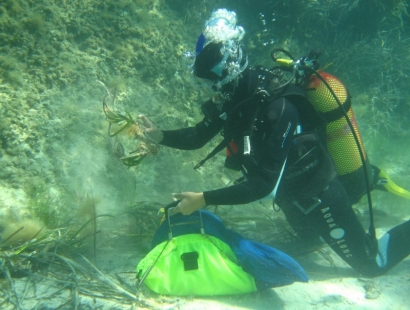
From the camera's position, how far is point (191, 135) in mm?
2992

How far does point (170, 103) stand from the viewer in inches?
171

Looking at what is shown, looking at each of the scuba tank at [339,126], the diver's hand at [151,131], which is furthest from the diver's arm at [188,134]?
the scuba tank at [339,126]

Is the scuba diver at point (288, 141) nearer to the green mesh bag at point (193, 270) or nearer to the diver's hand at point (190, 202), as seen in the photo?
the diver's hand at point (190, 202)

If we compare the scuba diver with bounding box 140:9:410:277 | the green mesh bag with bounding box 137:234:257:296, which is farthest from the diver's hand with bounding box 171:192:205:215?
the green mesh bag with bounding box 137:234:257:296

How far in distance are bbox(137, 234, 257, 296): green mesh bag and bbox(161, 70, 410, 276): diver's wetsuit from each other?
1.57 feet

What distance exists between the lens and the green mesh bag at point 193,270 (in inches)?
89.3

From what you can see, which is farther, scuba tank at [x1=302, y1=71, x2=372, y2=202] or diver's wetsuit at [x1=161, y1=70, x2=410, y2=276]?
scuba tank at [x1=302, y1=71, x2=372, y2=202]

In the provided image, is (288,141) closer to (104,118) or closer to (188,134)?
(188,134)

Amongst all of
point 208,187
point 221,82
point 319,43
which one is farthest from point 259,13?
point 221,82

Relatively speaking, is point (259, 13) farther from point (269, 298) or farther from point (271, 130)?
point (269, 298)

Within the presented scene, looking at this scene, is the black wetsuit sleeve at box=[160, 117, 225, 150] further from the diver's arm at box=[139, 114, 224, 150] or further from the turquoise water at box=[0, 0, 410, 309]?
the turquoise water at box=[0, 0, 410, 309]

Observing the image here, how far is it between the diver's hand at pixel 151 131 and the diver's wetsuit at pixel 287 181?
0.25 ft

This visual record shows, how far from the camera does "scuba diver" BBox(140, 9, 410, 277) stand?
218cm

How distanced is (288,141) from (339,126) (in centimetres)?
78
